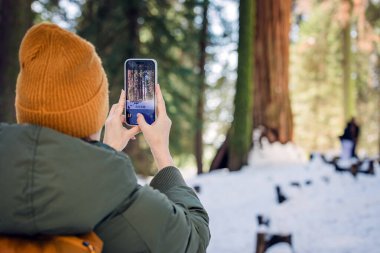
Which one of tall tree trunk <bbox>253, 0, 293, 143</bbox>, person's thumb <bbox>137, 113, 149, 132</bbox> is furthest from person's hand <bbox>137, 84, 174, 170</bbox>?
tall tree trunk <bbox>253, 0, 293, 143</bbox>

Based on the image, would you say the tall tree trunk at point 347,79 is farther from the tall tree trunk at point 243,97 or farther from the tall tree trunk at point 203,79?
the tall tree trunk at point 243,97

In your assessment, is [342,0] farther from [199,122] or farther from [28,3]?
[28,3]

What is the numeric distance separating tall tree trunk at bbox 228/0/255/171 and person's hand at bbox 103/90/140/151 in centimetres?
873

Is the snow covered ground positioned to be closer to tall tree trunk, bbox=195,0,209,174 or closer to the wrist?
the wrist

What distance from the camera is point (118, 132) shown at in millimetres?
1925

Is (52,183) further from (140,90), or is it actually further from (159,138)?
(140,90)

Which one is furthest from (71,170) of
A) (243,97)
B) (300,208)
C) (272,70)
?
(272,70)

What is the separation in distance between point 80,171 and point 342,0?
17478mm

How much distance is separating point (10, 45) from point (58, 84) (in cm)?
919

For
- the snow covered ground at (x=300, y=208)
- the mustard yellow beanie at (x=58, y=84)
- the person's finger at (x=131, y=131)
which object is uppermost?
the mustard yellow beanie at (x=58, y=84)

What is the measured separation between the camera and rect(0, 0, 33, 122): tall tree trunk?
9.53 metres

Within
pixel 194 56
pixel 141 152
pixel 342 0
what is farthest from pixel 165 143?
pixel 194 56

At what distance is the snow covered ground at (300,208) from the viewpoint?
595cm

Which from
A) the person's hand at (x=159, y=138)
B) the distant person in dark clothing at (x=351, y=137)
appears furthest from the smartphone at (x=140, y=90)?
the distant person in dark clothing at (x=351, y=137)
